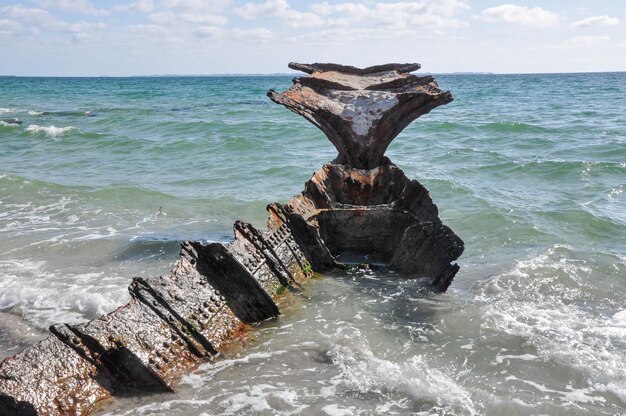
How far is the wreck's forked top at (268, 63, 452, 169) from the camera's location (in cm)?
749

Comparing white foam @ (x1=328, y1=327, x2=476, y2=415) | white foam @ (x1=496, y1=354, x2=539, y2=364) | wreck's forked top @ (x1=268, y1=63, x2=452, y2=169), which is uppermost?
wreck's forked top @ (x1=268, y1=63, x2=452, y2=169)

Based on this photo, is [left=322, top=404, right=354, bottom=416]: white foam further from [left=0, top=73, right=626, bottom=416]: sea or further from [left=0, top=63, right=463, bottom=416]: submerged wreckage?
[left=0, top=63, right=463, bottom=416]: submerged wreckage

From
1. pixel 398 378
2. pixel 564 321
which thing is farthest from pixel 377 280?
pixel 398 378

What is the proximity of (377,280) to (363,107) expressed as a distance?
7.66 ft

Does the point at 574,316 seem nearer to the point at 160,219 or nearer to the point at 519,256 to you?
the point at 519,256

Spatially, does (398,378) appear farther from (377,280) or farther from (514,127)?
(514,127)

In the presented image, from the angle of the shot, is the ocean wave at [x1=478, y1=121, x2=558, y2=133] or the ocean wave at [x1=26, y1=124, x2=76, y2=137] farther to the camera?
the ocean wave at [x1=26, y1=124, x2=76, y2=137]

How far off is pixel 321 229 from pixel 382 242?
0.69 m

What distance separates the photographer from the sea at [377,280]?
4.35 m

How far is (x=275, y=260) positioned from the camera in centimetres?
575

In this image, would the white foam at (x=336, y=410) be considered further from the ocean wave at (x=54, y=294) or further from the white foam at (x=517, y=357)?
the ocean wave at (x=54, y=294)

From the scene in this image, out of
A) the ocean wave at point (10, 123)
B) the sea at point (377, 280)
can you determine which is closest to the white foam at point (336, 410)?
the sea at point (377, 280)

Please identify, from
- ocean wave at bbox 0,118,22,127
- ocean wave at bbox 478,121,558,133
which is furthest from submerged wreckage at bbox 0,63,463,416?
ocean wave at bbox 0,118,22,127

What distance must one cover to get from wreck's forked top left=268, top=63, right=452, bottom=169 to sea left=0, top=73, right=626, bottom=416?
170 cm
